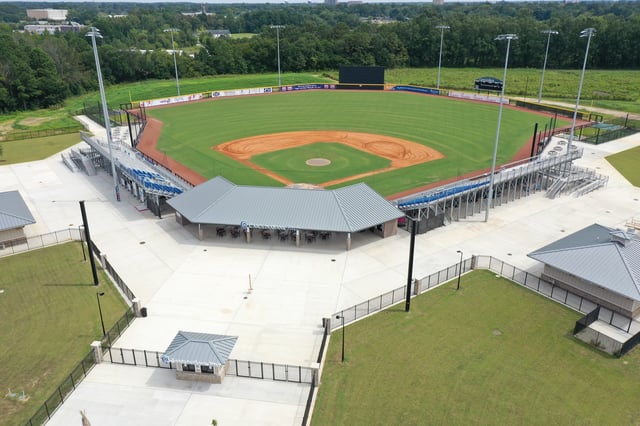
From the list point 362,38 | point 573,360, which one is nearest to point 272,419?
point 573,360

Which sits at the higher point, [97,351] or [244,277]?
[97,351]

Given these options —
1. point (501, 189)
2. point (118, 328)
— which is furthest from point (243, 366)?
point (501, 189)

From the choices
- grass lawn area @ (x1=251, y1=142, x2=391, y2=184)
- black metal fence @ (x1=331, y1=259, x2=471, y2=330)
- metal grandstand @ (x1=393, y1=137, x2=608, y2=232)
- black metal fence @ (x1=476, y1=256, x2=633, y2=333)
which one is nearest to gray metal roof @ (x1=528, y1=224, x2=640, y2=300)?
black metal fence @ (x1=476, y1=256, x2=633, y2=333)

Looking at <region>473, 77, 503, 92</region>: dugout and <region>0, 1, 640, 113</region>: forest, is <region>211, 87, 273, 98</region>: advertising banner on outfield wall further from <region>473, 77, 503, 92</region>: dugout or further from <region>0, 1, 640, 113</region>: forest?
<region>473, 77, 503, 92</region>: dugout

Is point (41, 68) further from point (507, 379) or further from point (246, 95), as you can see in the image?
point (507, 379)

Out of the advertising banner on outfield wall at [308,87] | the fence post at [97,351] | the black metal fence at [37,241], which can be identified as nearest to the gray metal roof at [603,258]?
the fence post at [97,351]

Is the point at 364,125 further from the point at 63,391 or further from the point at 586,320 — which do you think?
the point at 63,391
